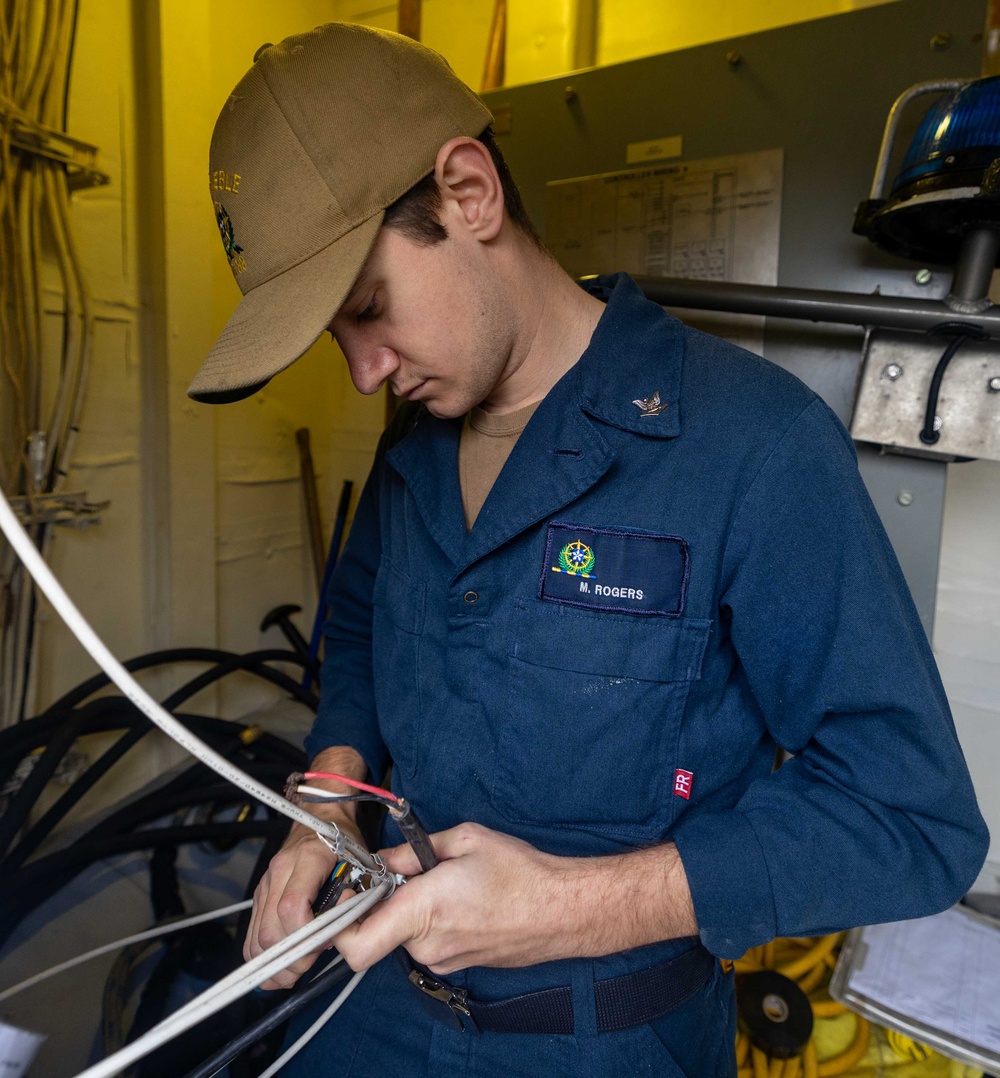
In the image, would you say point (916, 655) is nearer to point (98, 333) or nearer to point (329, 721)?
point (329, 721)

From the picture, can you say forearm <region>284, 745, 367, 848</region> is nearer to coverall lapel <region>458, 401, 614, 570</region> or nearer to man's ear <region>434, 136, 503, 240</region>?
coverall lapel <region>458, 401, 614, 570</region>

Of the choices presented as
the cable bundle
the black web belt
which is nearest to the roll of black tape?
the black web belt

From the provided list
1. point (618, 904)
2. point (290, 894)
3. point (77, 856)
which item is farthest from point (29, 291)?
point (618, 904)

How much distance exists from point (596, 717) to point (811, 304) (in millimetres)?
762

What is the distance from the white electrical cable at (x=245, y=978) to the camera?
1.35 feet

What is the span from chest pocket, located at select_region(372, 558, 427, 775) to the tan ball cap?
306mm

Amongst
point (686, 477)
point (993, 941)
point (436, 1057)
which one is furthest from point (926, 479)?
point (436, 1057)

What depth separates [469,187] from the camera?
28.2 inches

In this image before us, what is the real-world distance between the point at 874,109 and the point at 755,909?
118 centimetres

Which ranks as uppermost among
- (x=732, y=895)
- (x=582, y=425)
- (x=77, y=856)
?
(x=582, y=425)

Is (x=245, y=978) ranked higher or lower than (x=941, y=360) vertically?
lower

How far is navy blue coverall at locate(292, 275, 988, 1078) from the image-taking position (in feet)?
2.10

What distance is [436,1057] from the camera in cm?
76

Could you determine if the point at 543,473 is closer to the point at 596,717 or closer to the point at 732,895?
the point at 596,717
